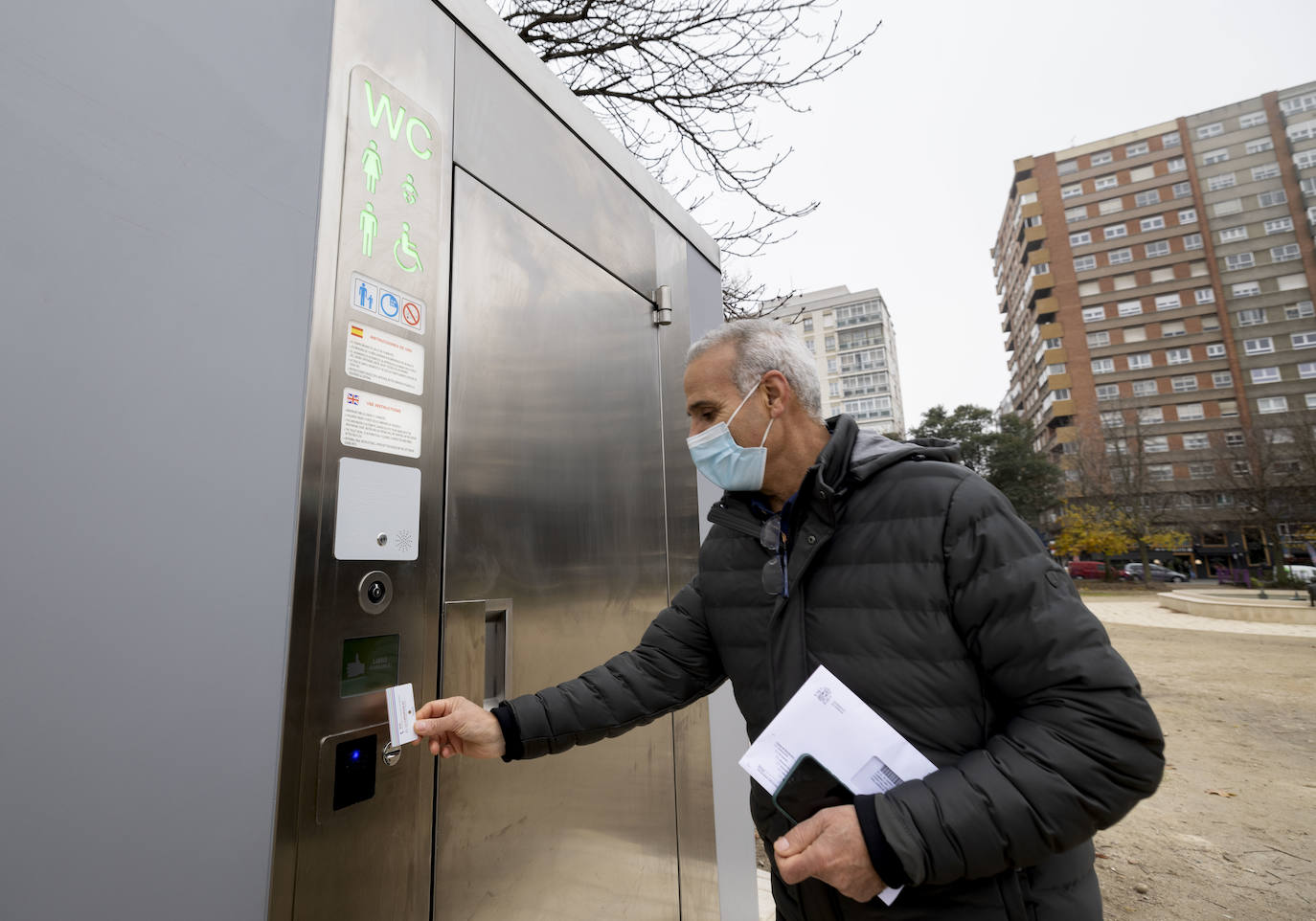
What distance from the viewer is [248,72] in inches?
47.4

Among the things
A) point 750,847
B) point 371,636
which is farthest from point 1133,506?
point 371,636

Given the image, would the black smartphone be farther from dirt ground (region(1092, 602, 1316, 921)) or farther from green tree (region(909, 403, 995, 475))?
green tree (region(909, 403, 995, 475))

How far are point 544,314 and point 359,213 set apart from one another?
2.07 feet

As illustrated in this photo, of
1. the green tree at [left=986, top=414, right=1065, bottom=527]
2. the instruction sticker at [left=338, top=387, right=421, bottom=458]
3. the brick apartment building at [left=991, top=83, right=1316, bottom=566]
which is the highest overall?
the brick apartment building at [left=991, top=83, right=1316, bottom=566]

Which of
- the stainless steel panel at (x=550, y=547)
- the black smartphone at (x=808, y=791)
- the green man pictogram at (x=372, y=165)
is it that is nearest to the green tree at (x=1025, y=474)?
the stainless steel panel at (x=550, y=547)

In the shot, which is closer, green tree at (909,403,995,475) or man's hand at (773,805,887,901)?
man's hand at (773,805,887,901)

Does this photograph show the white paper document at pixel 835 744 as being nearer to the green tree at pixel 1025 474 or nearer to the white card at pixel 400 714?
the white card at pixel 400 714

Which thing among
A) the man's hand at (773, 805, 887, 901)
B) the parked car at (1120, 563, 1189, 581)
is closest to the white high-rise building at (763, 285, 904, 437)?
the parked car at (1120, 563, 1189, 581)

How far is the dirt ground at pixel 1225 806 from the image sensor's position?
149 inches

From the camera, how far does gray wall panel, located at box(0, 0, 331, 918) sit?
0.90 meters

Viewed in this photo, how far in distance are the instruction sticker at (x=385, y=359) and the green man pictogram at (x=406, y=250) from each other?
0.17m

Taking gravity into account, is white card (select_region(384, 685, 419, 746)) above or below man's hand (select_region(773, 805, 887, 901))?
above

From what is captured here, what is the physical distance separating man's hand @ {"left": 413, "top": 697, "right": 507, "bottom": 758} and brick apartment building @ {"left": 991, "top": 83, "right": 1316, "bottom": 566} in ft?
139

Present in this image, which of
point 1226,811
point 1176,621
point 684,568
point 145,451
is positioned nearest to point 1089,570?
point 1176,621
